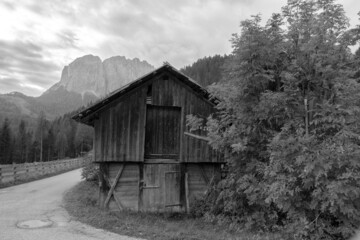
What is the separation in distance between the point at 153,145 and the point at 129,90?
2.56 meters

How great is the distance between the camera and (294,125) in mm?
8234

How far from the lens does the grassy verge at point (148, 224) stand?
8.20 m

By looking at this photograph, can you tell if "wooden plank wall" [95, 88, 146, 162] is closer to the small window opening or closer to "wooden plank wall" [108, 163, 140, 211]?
the small window opening

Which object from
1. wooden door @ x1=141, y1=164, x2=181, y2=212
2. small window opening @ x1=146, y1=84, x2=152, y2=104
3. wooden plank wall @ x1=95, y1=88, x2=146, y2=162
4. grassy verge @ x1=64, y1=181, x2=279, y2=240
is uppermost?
small window opening @ x1=146, y1=84, x2=152, y2=104

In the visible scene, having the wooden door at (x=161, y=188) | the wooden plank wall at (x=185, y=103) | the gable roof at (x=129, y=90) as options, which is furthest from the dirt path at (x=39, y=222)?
the wooden plank wall at (x=185, y=103)

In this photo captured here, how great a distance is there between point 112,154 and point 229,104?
16.7ft

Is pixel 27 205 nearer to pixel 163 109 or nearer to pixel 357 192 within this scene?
pixel 163 109

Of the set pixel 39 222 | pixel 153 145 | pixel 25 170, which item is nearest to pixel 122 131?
pixel 153 145

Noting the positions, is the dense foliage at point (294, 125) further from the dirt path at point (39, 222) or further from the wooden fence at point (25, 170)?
the wooden fence at point (25, 170)

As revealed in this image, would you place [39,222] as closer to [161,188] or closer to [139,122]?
[161,188]

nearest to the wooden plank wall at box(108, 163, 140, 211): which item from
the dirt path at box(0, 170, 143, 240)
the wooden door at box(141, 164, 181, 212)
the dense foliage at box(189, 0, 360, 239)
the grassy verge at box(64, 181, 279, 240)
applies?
the wooden door at box(141, 164, 181, 212)

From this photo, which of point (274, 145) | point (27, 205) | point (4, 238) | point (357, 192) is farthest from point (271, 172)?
point (27, 205)

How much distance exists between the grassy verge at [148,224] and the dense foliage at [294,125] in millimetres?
930

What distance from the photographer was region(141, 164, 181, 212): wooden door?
11789 millimetres
